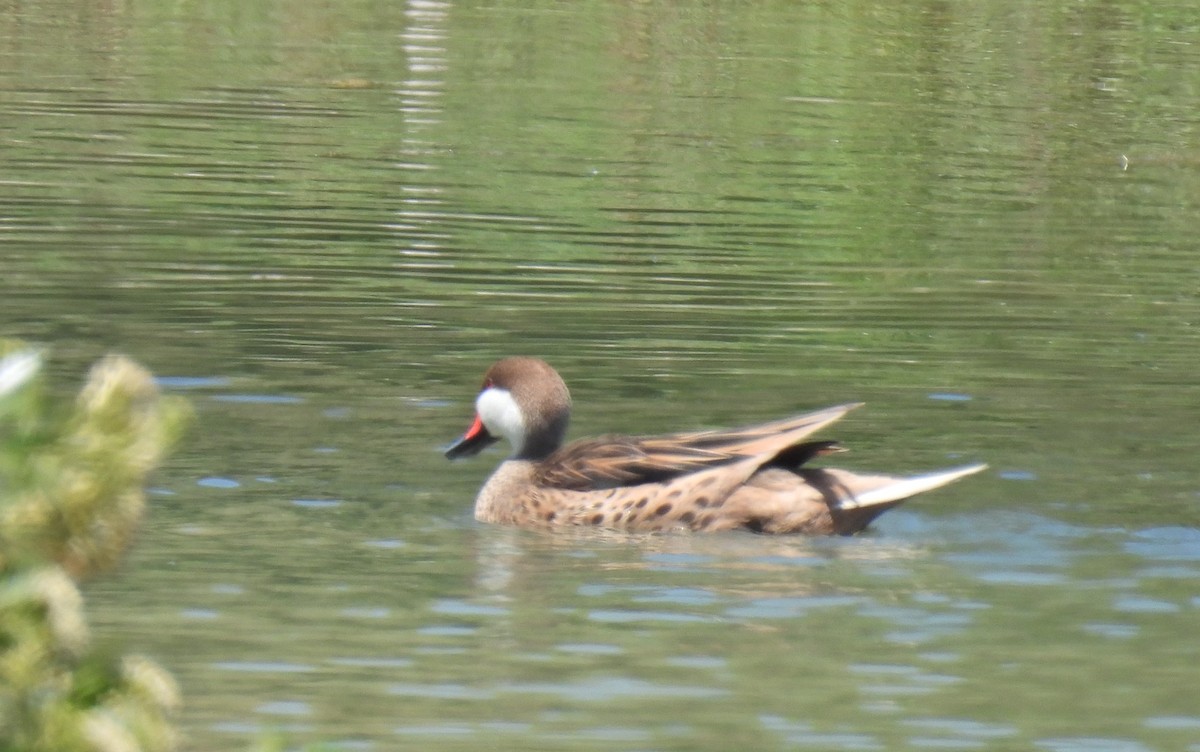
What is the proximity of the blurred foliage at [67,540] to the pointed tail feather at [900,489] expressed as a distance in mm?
6206

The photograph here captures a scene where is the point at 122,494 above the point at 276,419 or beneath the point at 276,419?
above

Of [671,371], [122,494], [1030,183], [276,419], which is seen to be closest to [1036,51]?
[1030,183]

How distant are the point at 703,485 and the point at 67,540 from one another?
258 inches

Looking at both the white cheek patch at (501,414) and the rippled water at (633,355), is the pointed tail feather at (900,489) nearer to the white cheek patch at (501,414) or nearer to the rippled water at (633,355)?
the rippled water at (633,355)

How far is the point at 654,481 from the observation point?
29.8 feet

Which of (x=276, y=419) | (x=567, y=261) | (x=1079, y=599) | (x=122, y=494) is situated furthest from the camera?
(x=567, y=261)

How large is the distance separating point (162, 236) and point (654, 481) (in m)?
7.69

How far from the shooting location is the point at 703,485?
29.2 ft

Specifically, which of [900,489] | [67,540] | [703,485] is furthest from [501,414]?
[67,540]

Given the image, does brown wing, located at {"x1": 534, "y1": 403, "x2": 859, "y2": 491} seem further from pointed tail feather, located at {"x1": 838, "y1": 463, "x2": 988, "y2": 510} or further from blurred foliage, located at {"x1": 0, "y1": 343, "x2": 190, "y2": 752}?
blurred foliage, located at {"x1": 0, "y1": 343, "x2": 190, "y2": 752}

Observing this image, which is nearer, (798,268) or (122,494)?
(122,494)

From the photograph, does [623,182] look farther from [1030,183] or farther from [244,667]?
[244,667]

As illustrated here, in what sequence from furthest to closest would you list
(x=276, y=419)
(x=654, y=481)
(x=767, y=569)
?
(x=276, y=419) → (x=654, y=481) → (x=767, y=569)

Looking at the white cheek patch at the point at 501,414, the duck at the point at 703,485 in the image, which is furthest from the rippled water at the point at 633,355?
the white cheek patch at the point at 501,414
